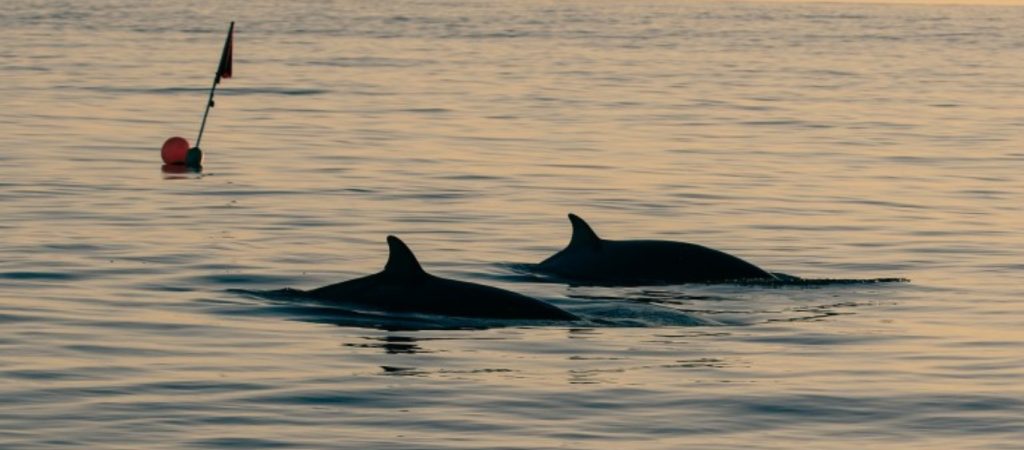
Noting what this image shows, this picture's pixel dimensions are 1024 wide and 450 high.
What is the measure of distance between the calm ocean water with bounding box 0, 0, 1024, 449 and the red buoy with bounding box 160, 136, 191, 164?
33cm

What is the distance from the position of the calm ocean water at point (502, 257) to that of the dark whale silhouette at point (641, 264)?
0.40 metres

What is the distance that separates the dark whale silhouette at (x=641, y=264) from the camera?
2239 centimetres

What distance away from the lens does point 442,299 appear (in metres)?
19.6

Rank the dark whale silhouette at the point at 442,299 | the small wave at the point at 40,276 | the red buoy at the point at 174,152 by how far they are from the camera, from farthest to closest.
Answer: the red buoy at the point at 174,152
the small wave at the point at 40,276
the dark whale silhouette at the point at 442,299

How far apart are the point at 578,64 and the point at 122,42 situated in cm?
1754

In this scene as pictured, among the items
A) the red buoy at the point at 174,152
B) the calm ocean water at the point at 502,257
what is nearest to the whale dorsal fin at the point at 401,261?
the calm ocean water at the point at 502,257

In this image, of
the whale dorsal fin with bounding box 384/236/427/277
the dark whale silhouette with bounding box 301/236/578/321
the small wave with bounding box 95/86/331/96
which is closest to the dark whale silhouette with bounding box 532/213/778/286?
the dark whale silhouette with bounding box 301/236/578/321

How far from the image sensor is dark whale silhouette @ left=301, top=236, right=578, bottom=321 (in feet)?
64.2

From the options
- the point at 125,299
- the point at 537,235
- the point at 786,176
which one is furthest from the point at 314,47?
the point at 125,299

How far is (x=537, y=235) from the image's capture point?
89.9ft

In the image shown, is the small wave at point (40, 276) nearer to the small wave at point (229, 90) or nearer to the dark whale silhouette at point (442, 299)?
the dark whale silhouette at point (442, 299)

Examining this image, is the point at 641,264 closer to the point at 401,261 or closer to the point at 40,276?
the point at 401,261

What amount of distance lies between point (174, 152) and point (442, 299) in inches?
663

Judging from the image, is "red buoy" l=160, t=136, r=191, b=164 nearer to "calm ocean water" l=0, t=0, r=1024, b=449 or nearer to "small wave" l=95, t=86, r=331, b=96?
"calm ocean water" l=0, t=0, r=1024, b=449
